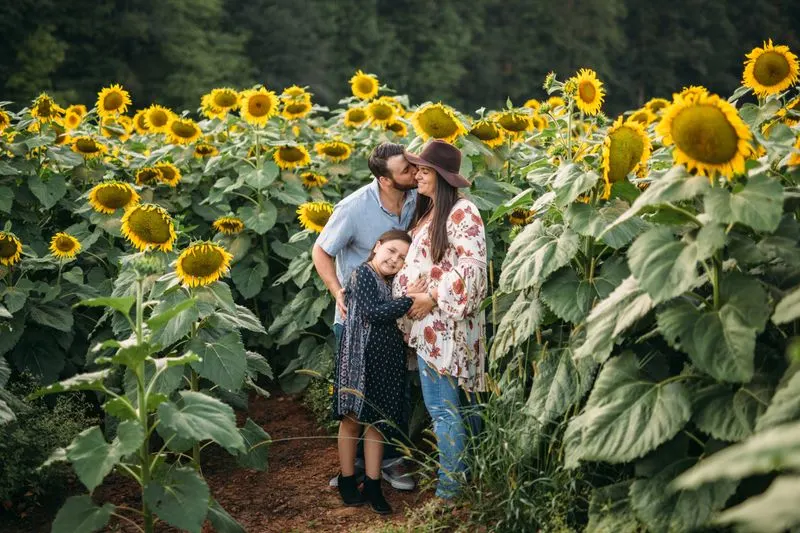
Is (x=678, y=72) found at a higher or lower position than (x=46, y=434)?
higher

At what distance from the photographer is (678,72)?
3609cm

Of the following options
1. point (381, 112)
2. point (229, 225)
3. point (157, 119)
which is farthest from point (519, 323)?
point (157, 119)

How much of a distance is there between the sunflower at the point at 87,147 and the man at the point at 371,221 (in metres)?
2.14

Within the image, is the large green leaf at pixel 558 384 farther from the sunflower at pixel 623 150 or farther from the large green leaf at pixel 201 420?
the large green leaf at pixel 201 420

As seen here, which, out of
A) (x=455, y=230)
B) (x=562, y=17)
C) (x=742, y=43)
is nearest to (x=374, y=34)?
(x=562, y=17)

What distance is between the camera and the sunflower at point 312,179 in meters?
5.89

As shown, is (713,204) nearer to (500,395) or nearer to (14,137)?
(500,395)

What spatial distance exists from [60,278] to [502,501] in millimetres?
2990

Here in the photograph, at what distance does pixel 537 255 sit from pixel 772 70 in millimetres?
1659

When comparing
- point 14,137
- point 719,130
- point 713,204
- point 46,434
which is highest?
point 14,137

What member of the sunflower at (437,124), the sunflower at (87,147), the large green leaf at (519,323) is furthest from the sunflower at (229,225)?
the large green leaf at (519,323)

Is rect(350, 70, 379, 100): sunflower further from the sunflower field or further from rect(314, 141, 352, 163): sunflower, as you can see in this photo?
rect(314, 141, 352, 163): sunflower

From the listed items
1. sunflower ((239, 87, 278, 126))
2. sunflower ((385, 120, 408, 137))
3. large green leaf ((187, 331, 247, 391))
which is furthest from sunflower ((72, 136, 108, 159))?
large green leaf ((187, 331, 247, 391))

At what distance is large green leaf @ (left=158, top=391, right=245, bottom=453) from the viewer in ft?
10.4
